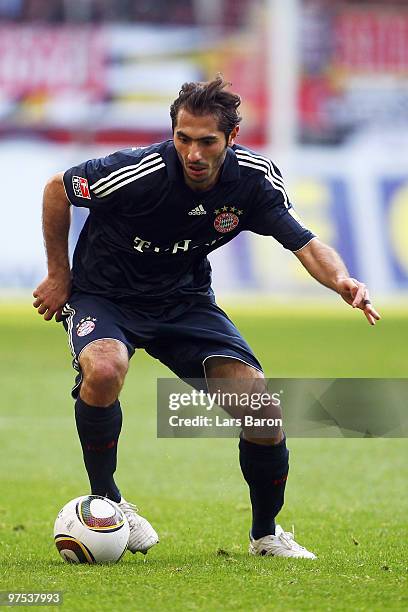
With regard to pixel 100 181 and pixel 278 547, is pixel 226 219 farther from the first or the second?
pixel 278 547

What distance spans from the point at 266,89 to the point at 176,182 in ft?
66.2

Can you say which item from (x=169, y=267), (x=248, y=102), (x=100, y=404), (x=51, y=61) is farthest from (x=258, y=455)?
(x=248, y=102)

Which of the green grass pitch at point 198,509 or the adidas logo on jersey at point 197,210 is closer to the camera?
the green grass pitch at point 198,509

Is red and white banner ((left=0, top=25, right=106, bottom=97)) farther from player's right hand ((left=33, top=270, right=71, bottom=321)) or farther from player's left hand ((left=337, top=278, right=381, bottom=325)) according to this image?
player's left hand ((left=337, top=278, right=381, bottom=325))

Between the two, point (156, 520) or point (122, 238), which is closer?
point (122, 238)

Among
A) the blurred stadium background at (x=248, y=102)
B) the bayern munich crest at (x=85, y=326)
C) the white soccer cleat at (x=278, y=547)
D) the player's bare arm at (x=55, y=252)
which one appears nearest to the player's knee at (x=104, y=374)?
the bayern munich crest at (x=85, y=326)

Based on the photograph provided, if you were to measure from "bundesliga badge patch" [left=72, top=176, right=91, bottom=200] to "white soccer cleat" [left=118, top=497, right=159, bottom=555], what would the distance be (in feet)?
4.65

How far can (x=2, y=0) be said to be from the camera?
2531cm

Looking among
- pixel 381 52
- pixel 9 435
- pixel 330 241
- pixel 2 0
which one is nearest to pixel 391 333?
pixel 330 241

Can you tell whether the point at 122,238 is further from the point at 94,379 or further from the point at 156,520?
the point at 156,520

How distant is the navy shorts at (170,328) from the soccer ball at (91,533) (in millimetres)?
723

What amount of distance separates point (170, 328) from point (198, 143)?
36.1 inches

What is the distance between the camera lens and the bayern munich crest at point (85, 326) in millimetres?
5617

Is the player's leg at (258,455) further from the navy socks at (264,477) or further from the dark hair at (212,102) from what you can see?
the dark hair at (212,102)
